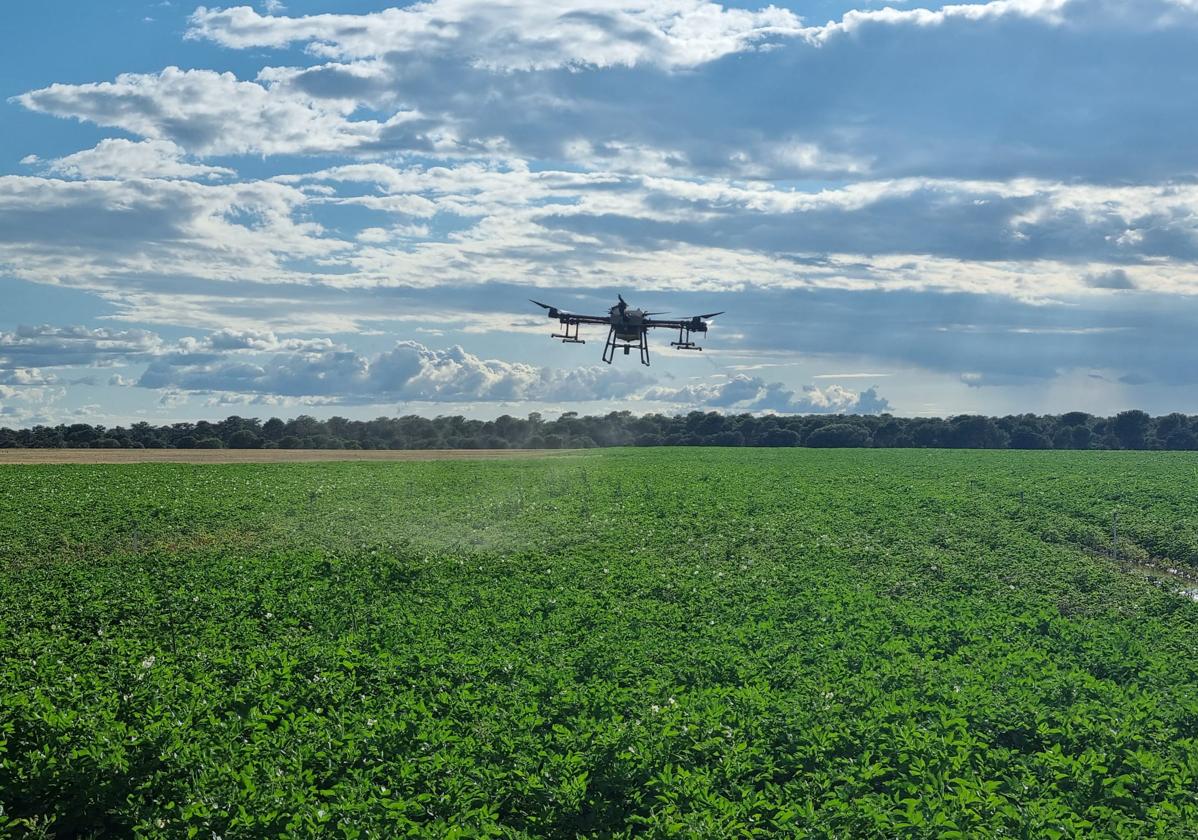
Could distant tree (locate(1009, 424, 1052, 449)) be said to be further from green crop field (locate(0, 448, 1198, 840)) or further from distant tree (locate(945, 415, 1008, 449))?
green crop field (locate(0, 448, 1198, 840))

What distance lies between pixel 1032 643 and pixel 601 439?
325 ft

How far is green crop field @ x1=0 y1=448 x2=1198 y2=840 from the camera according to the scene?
11.0 meters

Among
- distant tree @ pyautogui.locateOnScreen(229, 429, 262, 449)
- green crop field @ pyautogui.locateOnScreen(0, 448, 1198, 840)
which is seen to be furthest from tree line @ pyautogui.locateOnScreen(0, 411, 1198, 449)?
green crop field @ pyautogui.locateOnScreen(0, 448, 1198, 840)

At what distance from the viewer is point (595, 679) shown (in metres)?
15.0

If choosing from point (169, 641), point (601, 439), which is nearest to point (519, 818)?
point (169, 641)

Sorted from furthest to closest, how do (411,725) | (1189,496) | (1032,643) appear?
(1189,496), (1032,643), (411,725)

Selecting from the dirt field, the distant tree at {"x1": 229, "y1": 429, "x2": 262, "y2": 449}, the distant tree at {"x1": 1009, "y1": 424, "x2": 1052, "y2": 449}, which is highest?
the distant tree at {"x1": 1009, "y1": 424, "x2": 1052, "y2": 449}

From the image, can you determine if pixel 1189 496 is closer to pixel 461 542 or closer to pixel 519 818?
pixel 461 542

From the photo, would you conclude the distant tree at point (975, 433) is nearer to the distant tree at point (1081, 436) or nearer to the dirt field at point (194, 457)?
the distant tree at point (1081, 436)

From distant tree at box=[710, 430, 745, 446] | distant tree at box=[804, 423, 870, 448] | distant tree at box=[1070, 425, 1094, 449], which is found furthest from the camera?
distant tree at box=[1070, 425, 1094, 449]

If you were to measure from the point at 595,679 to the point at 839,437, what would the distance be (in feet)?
349

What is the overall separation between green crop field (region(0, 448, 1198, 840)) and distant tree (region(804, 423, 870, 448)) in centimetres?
8002

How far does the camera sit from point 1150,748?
1338cm

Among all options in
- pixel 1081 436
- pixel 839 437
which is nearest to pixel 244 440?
pixel 839 437
